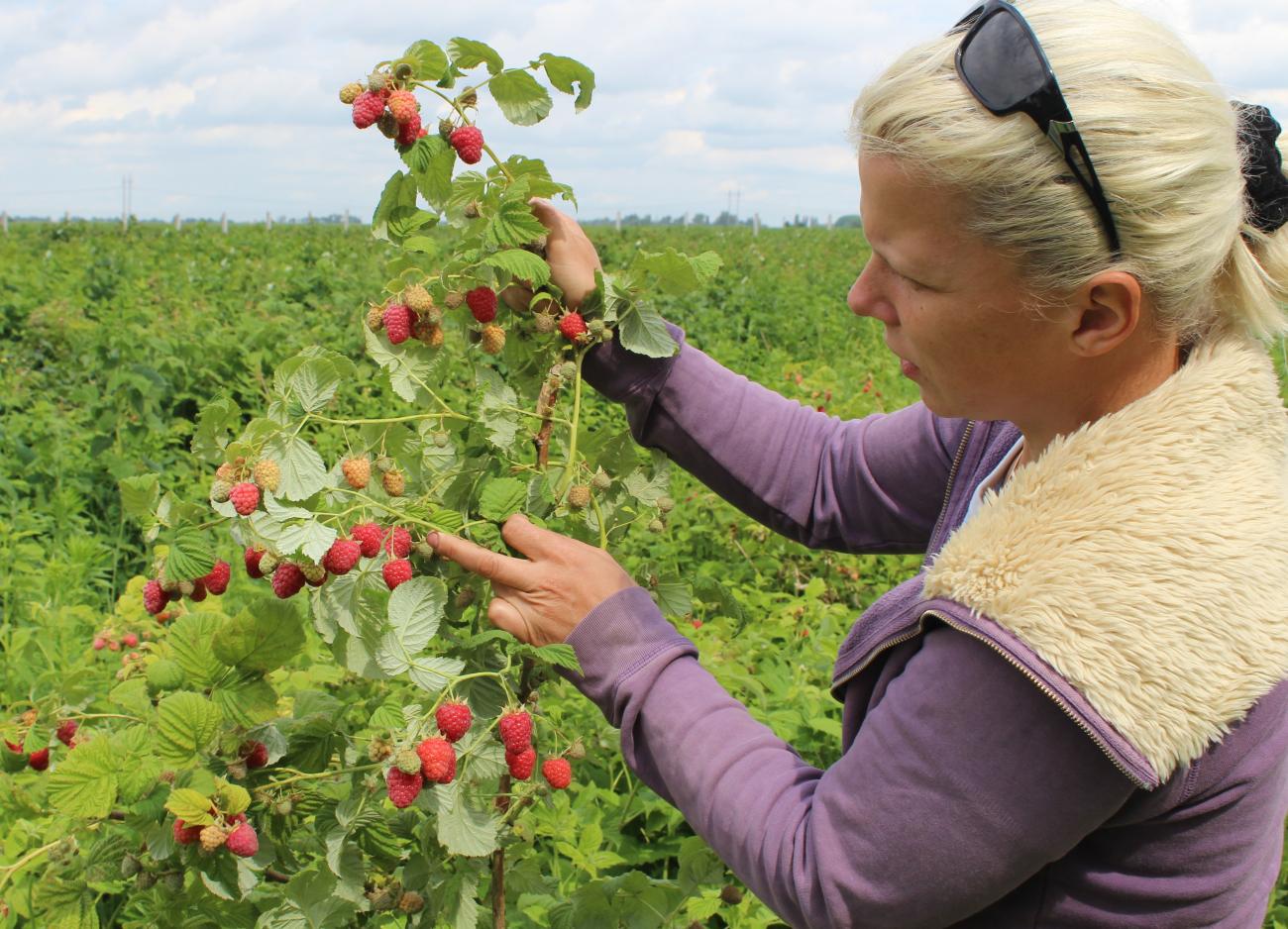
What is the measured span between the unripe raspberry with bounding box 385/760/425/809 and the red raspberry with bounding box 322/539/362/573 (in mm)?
224

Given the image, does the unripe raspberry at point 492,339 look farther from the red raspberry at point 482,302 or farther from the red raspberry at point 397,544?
the red raspberry at point 397,544

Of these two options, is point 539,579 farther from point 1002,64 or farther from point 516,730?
point 1002,64

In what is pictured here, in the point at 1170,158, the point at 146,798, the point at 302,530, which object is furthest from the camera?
the point at 146,798

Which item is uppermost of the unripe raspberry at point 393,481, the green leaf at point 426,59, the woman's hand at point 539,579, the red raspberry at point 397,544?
the green leaf at point 426,59

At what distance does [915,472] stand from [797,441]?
0.20 m

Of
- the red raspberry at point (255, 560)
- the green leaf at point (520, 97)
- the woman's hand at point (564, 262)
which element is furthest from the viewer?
the woman's hand at point (564, 262)

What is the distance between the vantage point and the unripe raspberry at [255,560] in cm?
122

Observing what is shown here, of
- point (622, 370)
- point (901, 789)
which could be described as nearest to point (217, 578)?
point (622, 370)

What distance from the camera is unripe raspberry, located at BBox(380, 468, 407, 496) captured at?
1304 mm

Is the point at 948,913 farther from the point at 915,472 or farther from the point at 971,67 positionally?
the point at 971,67

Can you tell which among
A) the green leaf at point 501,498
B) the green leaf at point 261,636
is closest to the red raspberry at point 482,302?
the green leaf at point 501,498

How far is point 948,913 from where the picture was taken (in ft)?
3.53

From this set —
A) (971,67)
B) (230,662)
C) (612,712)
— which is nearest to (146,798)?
(230,662)

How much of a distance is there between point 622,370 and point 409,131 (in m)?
0.51
